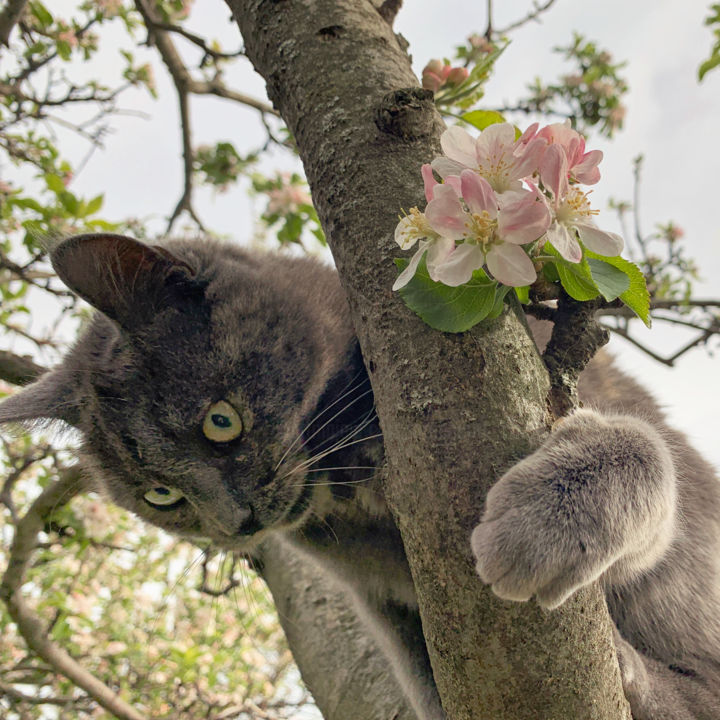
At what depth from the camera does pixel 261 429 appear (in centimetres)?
149

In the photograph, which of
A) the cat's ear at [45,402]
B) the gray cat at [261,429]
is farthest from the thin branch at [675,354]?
the cat's ear at [45,402]

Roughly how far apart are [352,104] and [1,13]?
2.06 m

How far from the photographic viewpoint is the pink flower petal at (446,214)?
836 mm

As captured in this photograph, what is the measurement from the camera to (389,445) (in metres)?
0.91

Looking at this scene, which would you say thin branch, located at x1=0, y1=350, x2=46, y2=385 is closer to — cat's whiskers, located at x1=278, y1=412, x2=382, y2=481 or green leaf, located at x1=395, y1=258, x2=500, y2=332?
cat's whiskers, located at x1=278, y1=412, x2=382, y2=481

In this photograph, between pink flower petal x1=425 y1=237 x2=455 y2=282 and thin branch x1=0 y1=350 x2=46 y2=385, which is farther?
thin branch x1=0 y1=350 x2=46 y2=385

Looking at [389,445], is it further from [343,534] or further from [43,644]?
[43,644]

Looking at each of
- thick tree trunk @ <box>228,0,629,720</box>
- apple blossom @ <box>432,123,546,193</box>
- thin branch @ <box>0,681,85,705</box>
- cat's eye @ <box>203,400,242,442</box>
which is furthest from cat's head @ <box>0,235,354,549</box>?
thin branch @ <box>0,681,85,705</box>

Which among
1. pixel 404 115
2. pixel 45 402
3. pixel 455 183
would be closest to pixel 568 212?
pixel 455 183

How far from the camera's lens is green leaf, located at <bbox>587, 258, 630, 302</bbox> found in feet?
2.88

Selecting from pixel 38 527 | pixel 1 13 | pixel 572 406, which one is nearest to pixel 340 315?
pixel 572 406

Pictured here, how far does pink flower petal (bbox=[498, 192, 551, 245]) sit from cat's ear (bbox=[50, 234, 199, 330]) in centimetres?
90

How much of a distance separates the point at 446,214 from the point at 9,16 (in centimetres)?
236

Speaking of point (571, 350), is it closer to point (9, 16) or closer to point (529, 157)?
point (529, 157)
